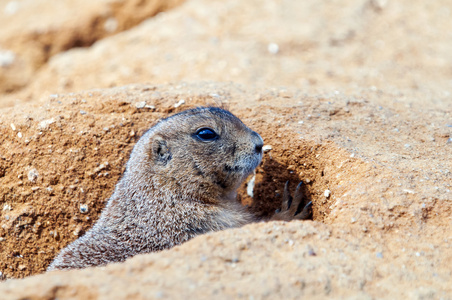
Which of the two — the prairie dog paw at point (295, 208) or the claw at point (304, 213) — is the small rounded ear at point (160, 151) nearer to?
the prairie dog paw at point (295, 208)

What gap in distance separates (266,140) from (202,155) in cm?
103

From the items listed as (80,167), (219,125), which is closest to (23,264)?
(80,167)

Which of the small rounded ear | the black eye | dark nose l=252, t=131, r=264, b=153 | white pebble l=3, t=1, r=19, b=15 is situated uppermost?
the black eye

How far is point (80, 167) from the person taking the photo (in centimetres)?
489

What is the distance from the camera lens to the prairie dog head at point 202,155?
403 cm

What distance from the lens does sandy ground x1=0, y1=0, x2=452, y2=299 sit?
2.80 m

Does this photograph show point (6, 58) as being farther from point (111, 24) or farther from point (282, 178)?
point (282, 178)

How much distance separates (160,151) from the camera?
4141mm

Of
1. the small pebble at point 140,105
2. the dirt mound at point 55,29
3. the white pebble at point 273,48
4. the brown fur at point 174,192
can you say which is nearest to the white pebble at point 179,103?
the small pebble at point 140,105

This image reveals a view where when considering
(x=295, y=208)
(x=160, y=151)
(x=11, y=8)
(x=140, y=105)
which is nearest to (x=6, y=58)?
(x=11, y=8)

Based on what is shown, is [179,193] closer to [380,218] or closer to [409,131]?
[380,218]

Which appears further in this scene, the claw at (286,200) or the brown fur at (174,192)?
the claw at (286,200)

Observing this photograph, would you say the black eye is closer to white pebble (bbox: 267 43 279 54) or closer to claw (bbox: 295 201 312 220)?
claw (bbox: 295 201 312 220)

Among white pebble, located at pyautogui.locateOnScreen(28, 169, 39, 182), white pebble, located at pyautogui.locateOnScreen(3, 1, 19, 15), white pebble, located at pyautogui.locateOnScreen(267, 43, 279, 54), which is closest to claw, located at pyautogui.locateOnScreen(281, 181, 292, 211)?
white pebble, located at pyautogui.locateOnScreen(28, 169, 39, 182)
